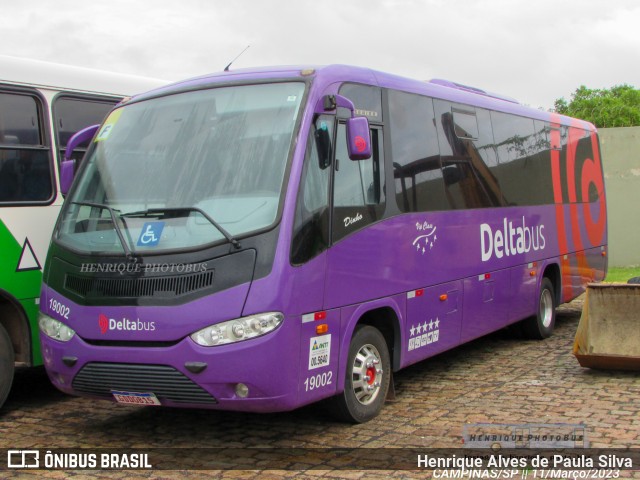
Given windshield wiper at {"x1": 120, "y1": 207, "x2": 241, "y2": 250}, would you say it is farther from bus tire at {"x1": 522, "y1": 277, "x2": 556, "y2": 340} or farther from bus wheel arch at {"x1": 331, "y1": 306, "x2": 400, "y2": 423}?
bus tire at {"x1": 522, "y1": 277, "x2": 556, "y2": 340}

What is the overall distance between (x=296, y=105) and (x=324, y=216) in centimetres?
90

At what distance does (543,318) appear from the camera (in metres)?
11.8

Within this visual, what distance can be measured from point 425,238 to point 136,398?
3242mm

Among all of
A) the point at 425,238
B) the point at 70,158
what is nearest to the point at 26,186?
the point at 70,158

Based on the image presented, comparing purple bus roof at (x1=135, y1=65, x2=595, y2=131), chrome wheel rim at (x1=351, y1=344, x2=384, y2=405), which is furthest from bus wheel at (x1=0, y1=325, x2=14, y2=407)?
chrome wheel rim at (x1=351, y1=344, x2=384, y2=405)

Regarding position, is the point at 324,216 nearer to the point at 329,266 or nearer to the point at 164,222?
the point at 329,266

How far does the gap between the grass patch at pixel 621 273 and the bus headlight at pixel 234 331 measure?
537 inches

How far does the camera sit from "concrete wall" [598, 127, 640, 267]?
2059 centimetres

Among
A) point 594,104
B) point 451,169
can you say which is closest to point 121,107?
point 451,169

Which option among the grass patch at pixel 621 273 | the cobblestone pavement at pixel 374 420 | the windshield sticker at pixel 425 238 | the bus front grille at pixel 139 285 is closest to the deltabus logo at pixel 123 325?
the bus front grille at pixel 139 285

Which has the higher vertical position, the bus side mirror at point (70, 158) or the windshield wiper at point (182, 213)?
the bus side mirror at point (70, 158)

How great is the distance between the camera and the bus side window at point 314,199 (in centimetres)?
625

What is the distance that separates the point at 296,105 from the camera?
21.7 feet

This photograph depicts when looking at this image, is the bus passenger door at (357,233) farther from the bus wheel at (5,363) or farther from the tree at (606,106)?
the tree at (606,106)
